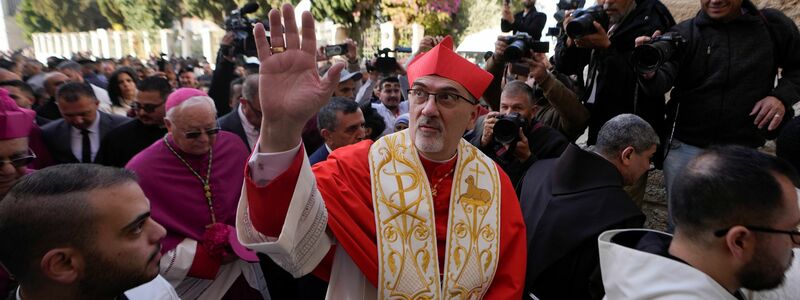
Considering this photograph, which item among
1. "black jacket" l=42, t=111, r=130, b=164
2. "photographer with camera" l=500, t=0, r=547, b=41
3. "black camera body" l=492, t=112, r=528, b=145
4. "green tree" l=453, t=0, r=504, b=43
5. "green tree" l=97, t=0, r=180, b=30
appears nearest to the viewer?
"black camera body" l=492, t=112, r=528, b=145

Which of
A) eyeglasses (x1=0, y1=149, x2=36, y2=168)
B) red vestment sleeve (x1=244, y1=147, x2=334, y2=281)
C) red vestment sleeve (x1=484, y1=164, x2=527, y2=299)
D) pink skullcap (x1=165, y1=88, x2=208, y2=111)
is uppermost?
pink skullcap (x1=165, y1=88, x2=208, y2=111)

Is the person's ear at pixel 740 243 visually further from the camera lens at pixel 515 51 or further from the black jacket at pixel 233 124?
the black jacket at pixel 233 124

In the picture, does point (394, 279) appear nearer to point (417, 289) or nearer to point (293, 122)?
point (417, 289)

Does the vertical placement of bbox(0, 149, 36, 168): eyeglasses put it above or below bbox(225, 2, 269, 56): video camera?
below

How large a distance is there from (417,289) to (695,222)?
3.35 ft

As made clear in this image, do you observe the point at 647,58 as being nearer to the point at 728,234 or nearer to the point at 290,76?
the point at 728,234

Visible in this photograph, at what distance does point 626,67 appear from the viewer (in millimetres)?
3615

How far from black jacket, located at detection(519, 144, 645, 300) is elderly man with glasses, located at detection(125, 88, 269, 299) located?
1541 millimetres

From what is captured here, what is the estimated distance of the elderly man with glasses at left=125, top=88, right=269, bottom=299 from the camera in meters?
2.85

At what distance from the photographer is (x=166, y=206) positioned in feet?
9.62

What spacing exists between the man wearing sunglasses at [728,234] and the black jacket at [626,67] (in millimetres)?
2027

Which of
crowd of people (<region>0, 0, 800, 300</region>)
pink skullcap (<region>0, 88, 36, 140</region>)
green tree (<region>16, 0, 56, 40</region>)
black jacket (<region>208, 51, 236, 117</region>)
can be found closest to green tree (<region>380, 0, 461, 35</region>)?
black jacket (<region>208, 51, 236, 117</region>)

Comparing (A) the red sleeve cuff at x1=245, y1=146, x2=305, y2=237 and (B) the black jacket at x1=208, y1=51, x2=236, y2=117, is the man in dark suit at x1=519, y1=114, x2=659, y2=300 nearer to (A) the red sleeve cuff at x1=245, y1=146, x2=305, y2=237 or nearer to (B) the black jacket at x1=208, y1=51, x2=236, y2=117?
(A) the red sleeve cuff at x1=245, y1=146, x2=305, y2=237

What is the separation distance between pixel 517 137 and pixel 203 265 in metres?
2.03
